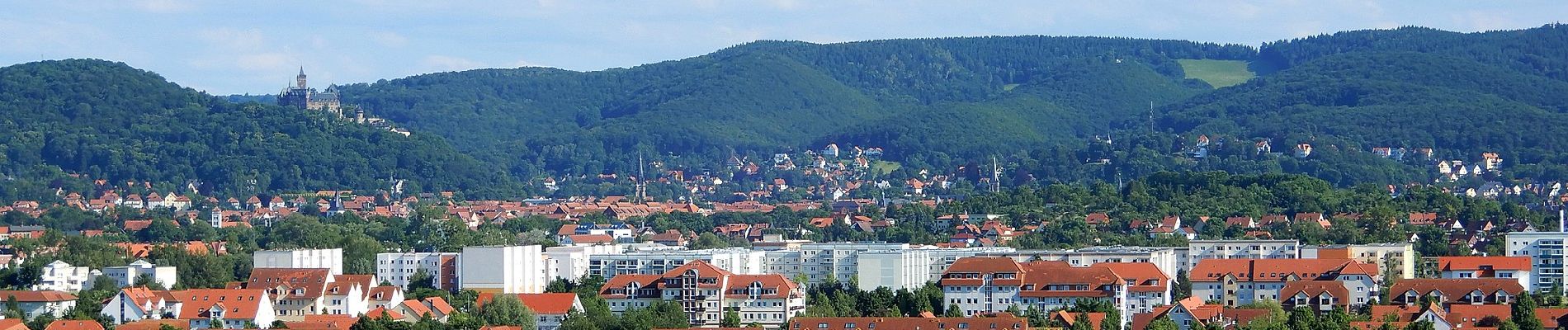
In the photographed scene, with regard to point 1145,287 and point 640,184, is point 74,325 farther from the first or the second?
point 640,184

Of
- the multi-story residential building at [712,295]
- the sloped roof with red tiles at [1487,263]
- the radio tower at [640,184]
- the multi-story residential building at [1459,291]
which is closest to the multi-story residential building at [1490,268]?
the sloped roof with red tiles at [1487,263]

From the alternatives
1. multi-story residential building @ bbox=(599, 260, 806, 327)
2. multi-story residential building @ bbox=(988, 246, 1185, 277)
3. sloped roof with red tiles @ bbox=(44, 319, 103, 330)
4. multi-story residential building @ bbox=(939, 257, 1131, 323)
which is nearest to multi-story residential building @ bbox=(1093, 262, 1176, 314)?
multi-story residential building @ bbox=(939, 257, 1131, 323)

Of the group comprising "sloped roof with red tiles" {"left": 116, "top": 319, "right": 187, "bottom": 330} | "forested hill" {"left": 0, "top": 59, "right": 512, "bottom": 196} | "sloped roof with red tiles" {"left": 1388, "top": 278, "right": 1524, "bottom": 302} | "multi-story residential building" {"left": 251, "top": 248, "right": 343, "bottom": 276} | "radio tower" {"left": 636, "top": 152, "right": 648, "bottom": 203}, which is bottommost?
"sloped roof with red tiles" {"left": 116, "top": 319, "right": 187, "bottom": 330}

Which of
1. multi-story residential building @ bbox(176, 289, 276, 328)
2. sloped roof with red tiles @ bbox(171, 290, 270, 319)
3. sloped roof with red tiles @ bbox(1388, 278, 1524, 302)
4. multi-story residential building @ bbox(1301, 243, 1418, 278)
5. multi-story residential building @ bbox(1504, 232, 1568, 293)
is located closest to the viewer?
multi-story residential building @ bbox(176, 289, 276, 328)

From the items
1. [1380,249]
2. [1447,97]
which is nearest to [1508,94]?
[1447,97]

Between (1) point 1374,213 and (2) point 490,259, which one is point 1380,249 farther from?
(2) point 490,259

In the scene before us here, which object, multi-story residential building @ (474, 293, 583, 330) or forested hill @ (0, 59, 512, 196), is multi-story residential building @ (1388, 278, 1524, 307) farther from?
forested hill @ (0, 59, 512, 196)
